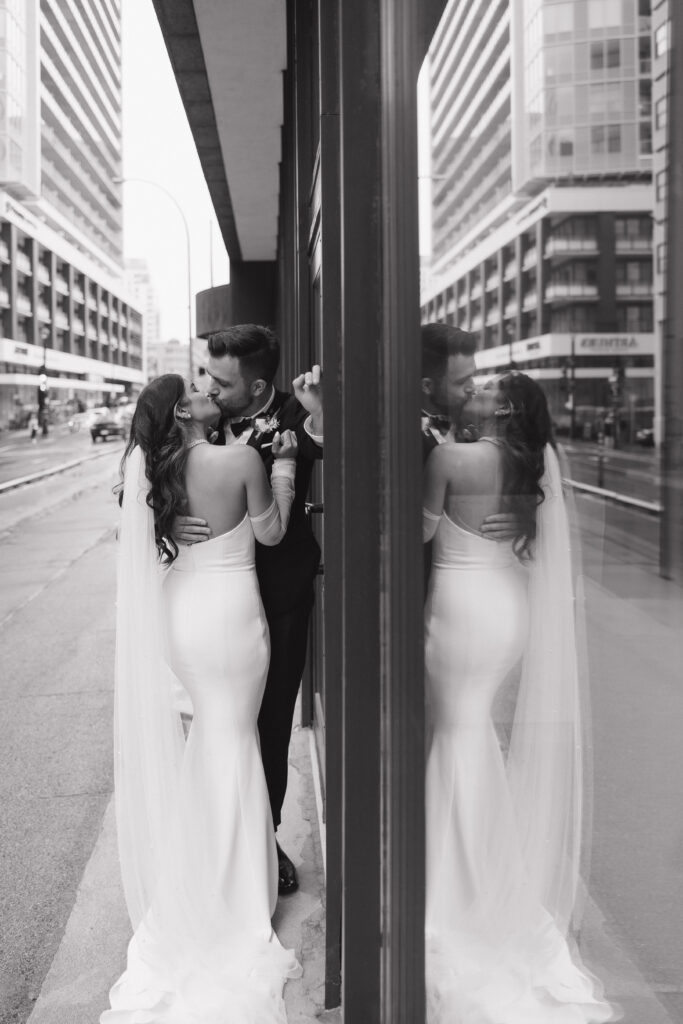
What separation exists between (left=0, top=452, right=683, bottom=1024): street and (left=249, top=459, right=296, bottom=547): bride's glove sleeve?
1.39 m

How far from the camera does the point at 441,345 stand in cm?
190

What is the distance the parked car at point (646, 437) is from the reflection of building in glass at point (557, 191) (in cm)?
1

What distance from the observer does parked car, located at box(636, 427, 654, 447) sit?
1157 millimetres

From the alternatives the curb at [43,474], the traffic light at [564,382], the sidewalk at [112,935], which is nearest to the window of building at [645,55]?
the traffic light at [564,382]

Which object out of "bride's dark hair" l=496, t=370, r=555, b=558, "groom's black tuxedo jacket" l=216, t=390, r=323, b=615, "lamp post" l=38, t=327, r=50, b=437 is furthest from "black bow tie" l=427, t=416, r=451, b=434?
"lamp post" l=38, t=327, r=50, b=437

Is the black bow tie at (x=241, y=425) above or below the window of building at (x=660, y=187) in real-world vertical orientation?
below

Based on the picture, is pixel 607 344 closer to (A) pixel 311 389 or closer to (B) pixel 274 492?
(A) pixel 311 389

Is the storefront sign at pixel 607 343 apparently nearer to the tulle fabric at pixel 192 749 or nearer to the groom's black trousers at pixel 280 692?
the tulle fabric at pixel 192 749

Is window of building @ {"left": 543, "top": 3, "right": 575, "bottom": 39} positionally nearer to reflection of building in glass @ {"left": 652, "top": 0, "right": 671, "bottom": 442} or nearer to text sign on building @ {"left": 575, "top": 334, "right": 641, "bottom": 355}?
reflection of building in glass @ {"left": 652, "top": 0, "right": 671, "bottom": 442}

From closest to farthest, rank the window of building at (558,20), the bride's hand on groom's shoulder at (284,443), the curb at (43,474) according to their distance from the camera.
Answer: the window of building at (558,20) → the bride's hand on groom's shoulder at (284,443) → the curb at (43,474)

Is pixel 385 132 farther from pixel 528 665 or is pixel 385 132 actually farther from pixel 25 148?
pixel 25 148

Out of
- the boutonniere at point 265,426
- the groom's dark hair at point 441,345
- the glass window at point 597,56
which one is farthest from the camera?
the boutonniere at point 265,426

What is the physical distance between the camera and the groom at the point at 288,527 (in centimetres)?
305

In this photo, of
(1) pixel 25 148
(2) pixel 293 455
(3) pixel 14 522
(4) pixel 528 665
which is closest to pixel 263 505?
(2) pixel 293 455
